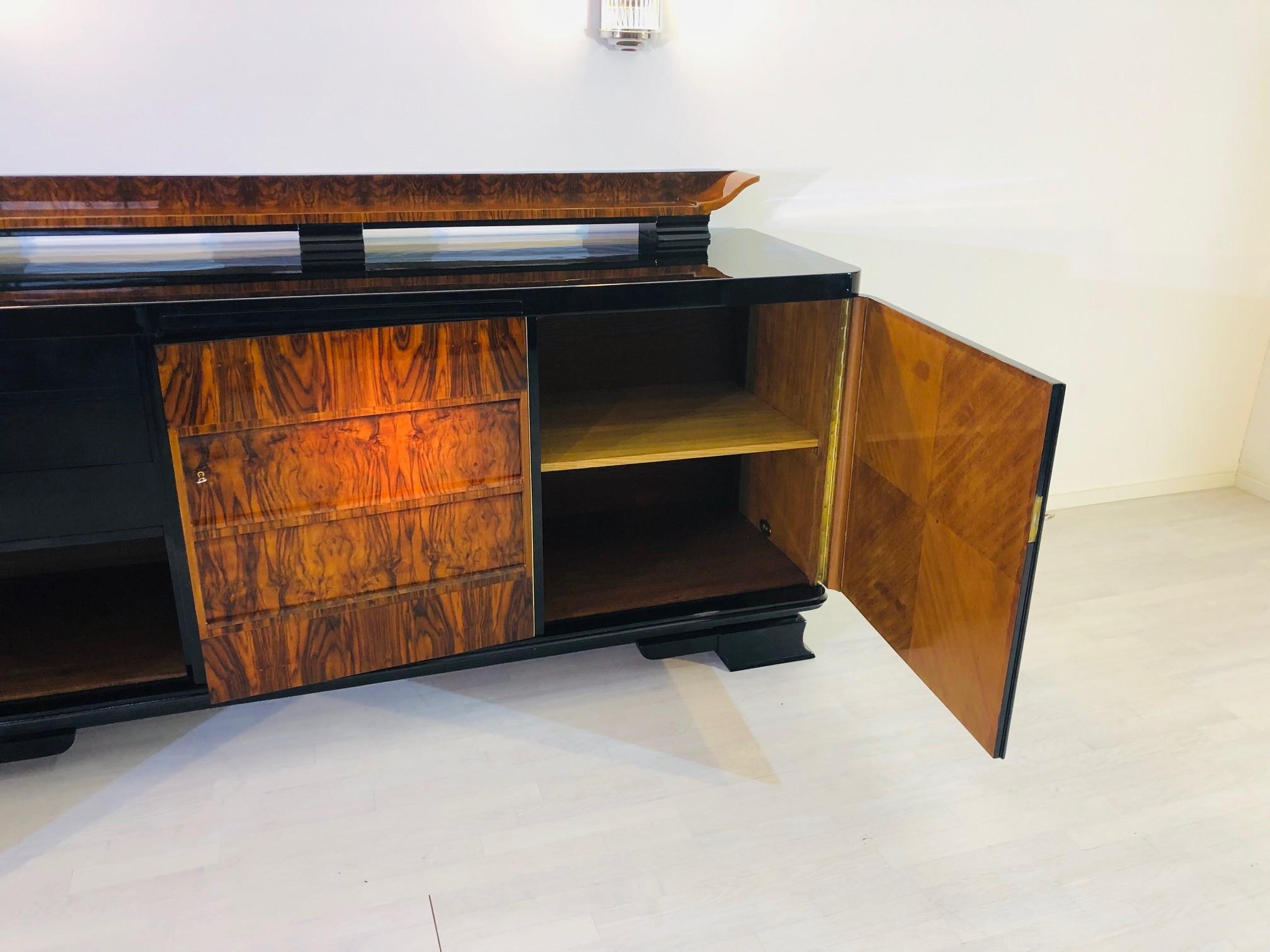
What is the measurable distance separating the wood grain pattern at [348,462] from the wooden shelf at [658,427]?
139mm

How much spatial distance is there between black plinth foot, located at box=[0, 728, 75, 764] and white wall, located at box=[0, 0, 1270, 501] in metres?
0.95

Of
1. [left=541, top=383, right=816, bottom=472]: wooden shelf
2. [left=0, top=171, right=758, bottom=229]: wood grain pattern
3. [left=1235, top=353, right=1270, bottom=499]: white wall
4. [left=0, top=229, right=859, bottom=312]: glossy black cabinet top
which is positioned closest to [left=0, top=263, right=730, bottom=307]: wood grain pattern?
[left=0, top=229, right=859, bottom=312]: glossy black cabinet top

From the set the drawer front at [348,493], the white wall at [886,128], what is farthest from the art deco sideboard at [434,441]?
the white wall at [886,128]

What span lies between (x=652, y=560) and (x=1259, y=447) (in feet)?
6.38

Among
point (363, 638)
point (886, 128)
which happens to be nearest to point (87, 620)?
point (363, 638)

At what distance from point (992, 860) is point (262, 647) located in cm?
114

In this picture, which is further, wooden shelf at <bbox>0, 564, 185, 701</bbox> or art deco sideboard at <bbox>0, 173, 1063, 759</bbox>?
wooden shelf at <bbox>0, 564, 185, 701</bbox>

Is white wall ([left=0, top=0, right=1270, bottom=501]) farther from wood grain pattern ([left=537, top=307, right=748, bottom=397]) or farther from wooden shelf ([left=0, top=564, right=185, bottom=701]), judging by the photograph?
wooden shelf ([left=0, top=564, right=185, bottom=701])

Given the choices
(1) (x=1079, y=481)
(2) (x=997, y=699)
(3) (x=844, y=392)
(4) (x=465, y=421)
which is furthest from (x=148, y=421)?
(1) (x=1079, y=481)

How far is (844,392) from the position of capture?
168 cm

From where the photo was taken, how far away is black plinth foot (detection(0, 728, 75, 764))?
5.00ft

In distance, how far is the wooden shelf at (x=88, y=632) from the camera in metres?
1.50

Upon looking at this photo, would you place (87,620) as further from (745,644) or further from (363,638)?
(745,644)

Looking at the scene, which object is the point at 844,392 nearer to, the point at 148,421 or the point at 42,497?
the point at 148,421
